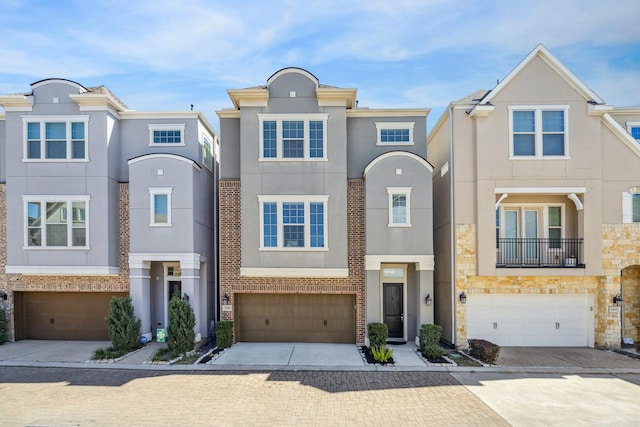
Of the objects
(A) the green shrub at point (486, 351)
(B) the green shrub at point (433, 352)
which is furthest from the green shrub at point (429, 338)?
(A) the green shrub at point (486, 351)

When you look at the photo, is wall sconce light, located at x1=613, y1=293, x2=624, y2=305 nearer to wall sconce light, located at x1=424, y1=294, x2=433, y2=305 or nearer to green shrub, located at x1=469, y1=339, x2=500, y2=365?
green shrub, located at x1=469, y1=339, x2=500, y2=365

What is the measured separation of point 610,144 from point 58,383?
18270 millimetres

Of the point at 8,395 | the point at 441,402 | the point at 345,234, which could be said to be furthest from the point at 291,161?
the point at 8,395

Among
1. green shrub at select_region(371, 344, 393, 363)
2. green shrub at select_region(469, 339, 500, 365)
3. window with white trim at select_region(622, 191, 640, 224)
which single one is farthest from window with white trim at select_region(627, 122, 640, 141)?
green shrub at select_region(371, 344, 393, 363)

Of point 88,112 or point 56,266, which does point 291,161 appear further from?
point 56,266

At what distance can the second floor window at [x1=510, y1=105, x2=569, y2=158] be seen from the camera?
14383mm

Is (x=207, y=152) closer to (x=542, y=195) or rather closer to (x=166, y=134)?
(x=166, y=134)

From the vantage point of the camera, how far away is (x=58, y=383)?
10.7m

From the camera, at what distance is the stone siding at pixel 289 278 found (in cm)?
1477

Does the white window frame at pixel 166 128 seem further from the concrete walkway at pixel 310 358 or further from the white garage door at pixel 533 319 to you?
the white garage door at pixel 533 319

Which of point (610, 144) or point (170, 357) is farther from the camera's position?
point (610, 144)

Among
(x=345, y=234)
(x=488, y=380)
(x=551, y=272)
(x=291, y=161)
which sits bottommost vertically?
(x=488, y=380)

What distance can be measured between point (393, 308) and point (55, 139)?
1352 centimetres

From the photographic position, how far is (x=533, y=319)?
14711 millimetres
